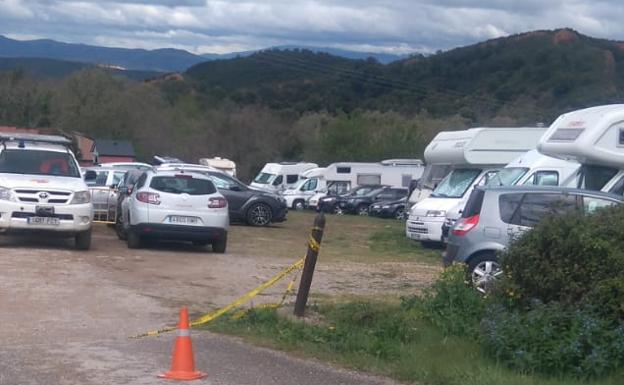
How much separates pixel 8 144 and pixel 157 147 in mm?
56390

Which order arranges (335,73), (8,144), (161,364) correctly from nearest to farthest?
1. (161,364)
2. (8,144)
3. (335,73)

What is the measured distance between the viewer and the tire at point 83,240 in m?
18.8

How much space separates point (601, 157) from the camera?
18.2 metres

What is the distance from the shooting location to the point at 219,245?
66.7ft

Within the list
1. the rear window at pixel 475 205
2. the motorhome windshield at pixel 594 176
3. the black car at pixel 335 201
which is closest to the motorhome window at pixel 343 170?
the black car at pixel 335 201

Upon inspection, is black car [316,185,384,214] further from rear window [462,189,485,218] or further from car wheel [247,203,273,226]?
rear window [462,189,485,218]

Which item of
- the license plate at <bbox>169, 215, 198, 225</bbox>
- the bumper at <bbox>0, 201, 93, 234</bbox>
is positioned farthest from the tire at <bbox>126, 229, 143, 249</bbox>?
the bumper at <bbox>0, 201, 93, 234</bbox>

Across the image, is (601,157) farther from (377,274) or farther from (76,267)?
(76,267)

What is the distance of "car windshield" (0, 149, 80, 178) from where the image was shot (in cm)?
1916

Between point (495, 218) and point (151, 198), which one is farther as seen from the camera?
point (151, 198)

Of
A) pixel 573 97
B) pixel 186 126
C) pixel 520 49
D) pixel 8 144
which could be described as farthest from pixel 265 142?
pixel 8 144

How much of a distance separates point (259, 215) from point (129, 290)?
1567 cm

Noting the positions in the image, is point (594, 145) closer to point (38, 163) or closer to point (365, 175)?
point (38, 163)

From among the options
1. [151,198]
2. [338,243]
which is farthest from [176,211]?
[338,243]
